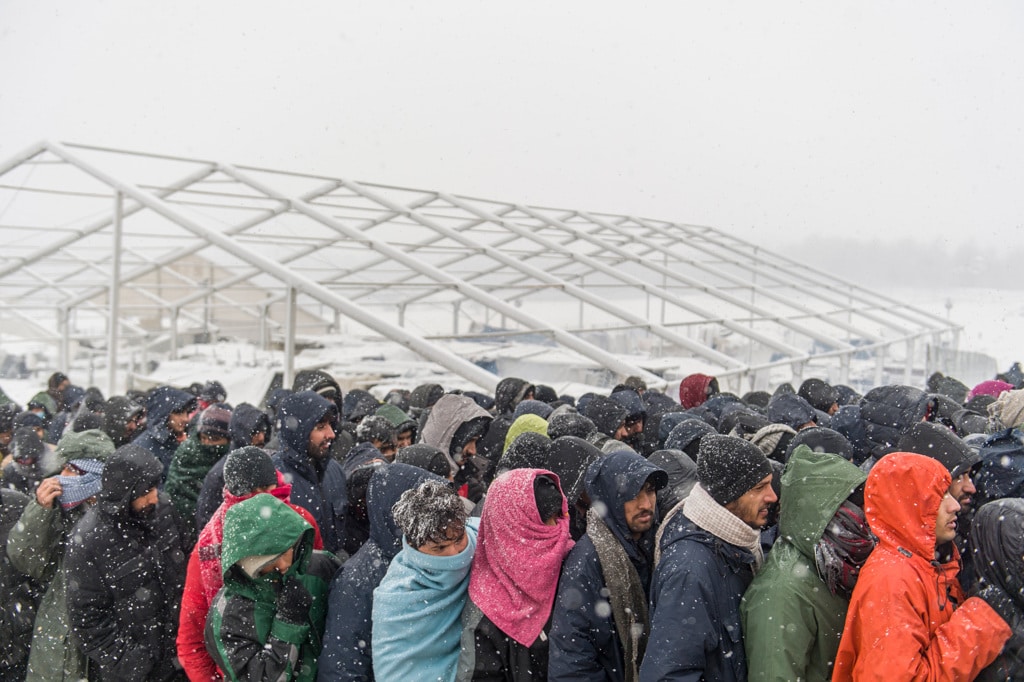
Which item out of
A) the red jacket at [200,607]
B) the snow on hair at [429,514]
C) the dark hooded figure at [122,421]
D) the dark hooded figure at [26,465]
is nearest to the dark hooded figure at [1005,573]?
the snow on hair at [429,514]

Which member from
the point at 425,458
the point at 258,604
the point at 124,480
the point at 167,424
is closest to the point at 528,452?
the point at 425,458

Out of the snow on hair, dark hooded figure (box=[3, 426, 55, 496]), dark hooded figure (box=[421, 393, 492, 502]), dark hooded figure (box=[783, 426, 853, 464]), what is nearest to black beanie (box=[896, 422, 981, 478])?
dark hooded figure (box=[783, 426, 853, 464])

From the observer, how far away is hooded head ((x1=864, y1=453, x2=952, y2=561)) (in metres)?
1.89

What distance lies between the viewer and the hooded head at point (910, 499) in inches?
74.5

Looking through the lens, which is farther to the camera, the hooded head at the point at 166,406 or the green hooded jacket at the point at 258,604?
the hooded head at the point at 166,406

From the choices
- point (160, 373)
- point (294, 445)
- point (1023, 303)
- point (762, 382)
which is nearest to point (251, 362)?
point (160, 373)

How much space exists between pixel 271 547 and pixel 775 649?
155 centimetres

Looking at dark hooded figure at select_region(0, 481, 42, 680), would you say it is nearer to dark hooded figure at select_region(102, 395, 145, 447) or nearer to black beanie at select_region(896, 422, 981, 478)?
dark hooded figure at select_region(102, 395, 145, 447)

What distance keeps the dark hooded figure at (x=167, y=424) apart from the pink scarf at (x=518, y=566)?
2.99 meters

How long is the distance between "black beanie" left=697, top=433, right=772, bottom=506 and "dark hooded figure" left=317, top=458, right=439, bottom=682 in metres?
1.05

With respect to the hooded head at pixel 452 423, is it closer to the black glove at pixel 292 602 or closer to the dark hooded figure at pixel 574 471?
the dark hooded figure at pixel 574 471

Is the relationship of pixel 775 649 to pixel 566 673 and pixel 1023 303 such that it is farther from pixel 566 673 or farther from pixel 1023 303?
pixel 1023 303

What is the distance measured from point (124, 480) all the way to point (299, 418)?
745 mm

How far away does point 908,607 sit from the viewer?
1850 mm
